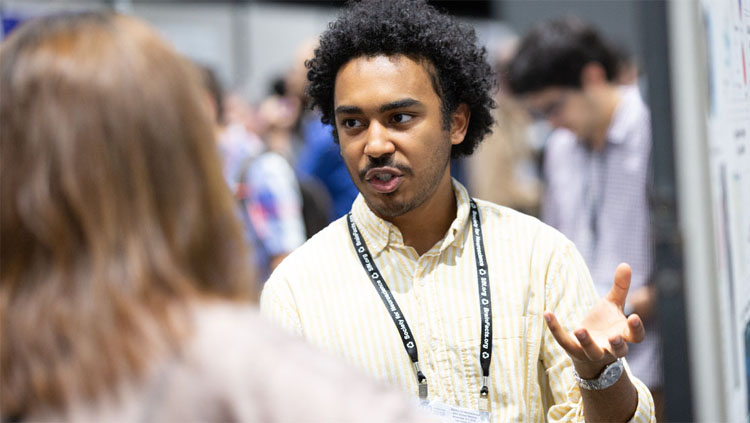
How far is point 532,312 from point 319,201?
256cm

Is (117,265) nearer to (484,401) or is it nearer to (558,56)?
(484,401)

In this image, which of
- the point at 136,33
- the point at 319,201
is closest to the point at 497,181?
the point at 319,201

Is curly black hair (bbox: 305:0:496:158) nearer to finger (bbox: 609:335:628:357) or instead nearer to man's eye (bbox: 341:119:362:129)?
man's eye (bbox: 341:119:362:129)

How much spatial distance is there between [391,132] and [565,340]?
2.04 feet

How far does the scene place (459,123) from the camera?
2.31 metres

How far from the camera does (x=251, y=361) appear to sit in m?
1.20

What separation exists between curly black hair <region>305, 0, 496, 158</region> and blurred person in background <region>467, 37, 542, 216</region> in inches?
140

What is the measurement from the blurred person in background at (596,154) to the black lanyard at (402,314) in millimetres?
1754

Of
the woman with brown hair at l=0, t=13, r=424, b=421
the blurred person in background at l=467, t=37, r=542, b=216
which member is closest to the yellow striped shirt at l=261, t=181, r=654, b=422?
the woman with brown hair at l=0, t=13, r=424, b=421

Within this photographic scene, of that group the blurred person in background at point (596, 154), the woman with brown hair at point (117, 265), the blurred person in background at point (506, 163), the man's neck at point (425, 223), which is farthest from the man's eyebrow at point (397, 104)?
the blurred person in background at point (506, 163)

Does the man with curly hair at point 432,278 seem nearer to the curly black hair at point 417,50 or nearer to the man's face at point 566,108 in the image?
the curly black hair at point 417,50

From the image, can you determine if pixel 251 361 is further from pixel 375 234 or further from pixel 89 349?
pixel 375 234

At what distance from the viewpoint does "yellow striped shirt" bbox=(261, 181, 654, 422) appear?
2014 mm

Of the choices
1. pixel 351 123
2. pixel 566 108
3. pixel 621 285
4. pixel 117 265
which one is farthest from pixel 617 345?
pixel 566 108
